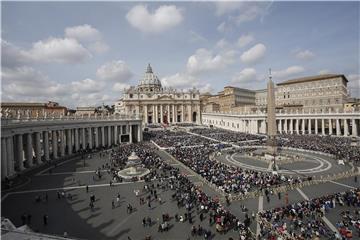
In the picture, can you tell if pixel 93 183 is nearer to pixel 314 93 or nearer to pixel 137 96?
pixel 314 93

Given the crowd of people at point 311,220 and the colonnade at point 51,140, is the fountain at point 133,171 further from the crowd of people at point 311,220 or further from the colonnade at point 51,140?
the crowd of people at point 311,220

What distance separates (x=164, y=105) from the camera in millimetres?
124125

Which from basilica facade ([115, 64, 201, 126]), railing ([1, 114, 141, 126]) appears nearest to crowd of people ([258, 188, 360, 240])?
railing ([1, 114, 141, 126])

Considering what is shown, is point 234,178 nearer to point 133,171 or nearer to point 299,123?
point 133,171

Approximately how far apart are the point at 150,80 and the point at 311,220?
142 m

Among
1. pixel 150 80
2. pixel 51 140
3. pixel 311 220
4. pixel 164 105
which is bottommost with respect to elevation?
pixel 311 220

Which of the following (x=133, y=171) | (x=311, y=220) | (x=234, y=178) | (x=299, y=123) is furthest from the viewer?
(x=299, y=123)

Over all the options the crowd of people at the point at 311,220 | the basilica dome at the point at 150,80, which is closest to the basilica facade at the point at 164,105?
the basilica dome at the point at 150,80

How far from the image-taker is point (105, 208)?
20.1 metres

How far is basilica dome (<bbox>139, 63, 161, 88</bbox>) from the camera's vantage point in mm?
151500

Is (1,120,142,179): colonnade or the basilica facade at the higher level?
the basilica facade

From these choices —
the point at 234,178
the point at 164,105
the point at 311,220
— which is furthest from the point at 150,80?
the point at 311,220

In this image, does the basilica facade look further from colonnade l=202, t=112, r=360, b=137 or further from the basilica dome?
colonnade l=202, t=112, r=360, b=137

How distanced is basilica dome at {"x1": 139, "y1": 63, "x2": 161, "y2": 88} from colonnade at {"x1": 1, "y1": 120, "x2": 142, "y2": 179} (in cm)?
8804
